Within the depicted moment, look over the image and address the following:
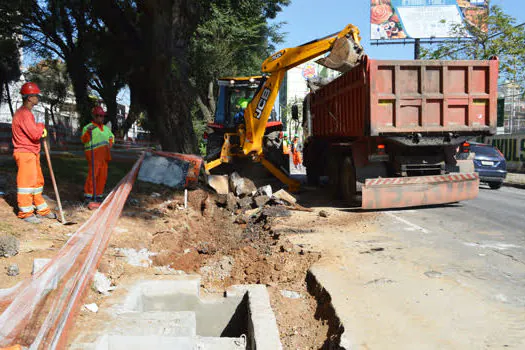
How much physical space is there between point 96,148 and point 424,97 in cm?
576

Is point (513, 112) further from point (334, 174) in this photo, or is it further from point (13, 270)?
point (13, 270)

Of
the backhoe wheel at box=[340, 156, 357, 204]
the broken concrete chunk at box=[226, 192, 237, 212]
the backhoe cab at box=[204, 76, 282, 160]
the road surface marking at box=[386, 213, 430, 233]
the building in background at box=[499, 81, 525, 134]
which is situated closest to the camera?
the road surface marking at box=[386, 213, 430, 233]

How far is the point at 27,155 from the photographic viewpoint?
19.8ft

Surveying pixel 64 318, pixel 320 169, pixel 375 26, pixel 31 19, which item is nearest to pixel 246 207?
pixel 320 169

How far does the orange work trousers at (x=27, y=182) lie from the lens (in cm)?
595

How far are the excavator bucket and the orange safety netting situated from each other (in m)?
6.08

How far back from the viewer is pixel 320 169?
12703mm

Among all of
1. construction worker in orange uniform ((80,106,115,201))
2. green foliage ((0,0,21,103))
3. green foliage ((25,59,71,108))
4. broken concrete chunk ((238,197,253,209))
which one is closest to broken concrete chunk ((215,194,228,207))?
broken concrete chunk ((238,197,253,209))

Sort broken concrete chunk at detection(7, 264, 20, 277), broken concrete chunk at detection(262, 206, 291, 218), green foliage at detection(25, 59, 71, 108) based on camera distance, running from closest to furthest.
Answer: broken concrete chunk at detection(7, 264, 20, 277) → broken concrete chunk at detection(262, 206, 291, 218) → green foliage at detection(25, 59, 71, 108)

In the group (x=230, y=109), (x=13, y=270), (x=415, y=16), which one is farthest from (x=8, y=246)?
(x=415, y=16)

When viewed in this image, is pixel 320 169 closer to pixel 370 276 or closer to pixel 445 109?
pixel 445 109

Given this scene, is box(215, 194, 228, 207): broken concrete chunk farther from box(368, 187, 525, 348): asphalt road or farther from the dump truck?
box(368, 187, 525, 348): asphalt road

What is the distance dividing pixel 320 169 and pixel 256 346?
906cm

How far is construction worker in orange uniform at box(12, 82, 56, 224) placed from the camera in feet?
19.6
